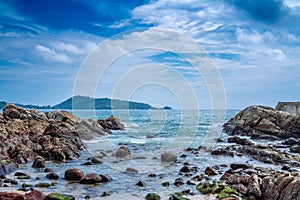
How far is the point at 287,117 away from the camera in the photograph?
141 ft

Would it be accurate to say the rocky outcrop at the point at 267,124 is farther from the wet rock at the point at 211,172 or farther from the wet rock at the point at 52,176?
the wet rock at the point at 52,176

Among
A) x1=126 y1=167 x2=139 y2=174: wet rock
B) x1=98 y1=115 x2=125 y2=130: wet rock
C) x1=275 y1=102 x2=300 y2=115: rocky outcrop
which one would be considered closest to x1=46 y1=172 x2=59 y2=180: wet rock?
x1=126 y1=167 x2=139 y2=174: wet rock

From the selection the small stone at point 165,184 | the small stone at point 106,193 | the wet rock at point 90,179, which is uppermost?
the wet rock at point 90,179

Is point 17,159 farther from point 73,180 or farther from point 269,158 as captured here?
point 269,158

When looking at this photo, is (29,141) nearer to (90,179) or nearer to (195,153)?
(90,179)

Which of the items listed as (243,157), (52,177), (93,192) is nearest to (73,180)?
(52,177)

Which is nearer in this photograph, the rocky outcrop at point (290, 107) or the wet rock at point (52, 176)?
the wet rock at point (52, 176)

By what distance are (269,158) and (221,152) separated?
4.91 meters

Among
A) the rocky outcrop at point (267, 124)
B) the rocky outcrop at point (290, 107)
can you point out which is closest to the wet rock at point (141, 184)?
the rocky outcrop at point (267, 124)

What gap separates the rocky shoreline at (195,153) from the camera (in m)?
13.6

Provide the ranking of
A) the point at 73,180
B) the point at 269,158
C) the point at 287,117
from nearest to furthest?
the point at 73,180, the point at 269,158, the point at 287,117

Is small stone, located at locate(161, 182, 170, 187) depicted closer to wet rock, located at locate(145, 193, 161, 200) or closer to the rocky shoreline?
the rocky shoreline

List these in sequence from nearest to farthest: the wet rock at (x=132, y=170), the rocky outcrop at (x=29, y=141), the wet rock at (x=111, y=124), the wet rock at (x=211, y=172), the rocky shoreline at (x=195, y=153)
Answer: the rocky shoreline at (x=195, y=153) → the wet rock at (x=211, y=172) → the wet rock at (x=132, y=170) → the rocky outcrop at (x=29, y=141) → the wet rock at (x=111, y=124)

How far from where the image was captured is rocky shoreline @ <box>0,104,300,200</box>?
1356cm
